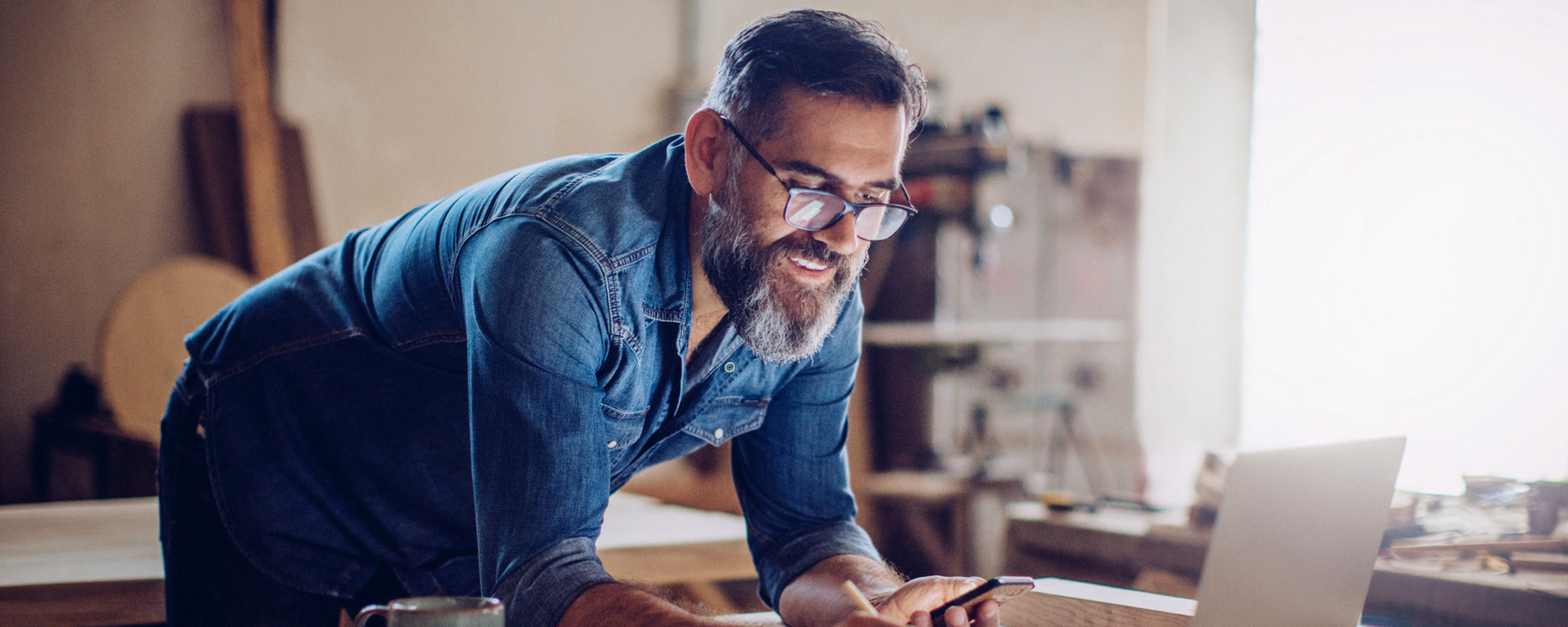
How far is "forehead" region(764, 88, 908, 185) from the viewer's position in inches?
48.2

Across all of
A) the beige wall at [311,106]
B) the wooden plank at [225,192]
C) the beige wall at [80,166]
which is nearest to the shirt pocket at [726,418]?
the wooden plank at [225,192]

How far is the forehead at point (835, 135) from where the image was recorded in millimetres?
1225

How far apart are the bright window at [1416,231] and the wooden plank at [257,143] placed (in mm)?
3677

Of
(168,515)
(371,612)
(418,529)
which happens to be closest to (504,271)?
(371,612)

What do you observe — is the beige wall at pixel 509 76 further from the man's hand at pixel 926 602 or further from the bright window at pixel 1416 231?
the man's hand at pixel 926 602

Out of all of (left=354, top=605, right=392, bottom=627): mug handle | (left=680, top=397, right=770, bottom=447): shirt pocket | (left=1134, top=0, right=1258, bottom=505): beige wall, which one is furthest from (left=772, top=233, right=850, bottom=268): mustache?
(left=1134, top=0, right=1258, bottom=505): beige wall

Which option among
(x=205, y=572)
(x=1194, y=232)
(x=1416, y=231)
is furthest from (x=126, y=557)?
(x=1194, y=232)

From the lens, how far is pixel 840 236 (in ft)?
4.17

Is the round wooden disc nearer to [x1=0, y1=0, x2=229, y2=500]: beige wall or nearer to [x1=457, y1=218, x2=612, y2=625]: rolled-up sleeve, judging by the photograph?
[x1=0, y1=0, x2=229, y2=500]: beige wall

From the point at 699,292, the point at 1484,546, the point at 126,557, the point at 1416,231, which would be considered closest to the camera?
the point at 699,292

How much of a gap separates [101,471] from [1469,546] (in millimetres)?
4074

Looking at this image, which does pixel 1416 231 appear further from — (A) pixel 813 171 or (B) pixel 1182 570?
(A) pixel 813 171

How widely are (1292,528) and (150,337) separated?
3.74 m

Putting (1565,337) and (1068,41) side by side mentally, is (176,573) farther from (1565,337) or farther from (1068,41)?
(1068,41)
